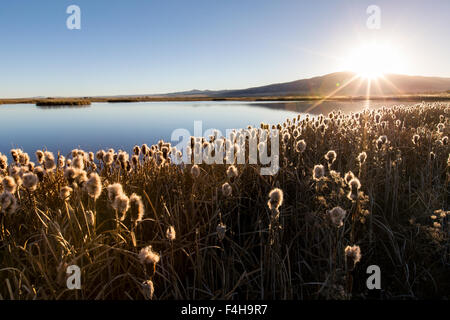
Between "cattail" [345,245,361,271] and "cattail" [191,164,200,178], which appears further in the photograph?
"cattail" [191,164,200,178]

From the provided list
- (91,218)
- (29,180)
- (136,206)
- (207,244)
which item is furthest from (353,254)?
(29,180)

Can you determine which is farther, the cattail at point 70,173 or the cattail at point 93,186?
the cattail at point 70,173

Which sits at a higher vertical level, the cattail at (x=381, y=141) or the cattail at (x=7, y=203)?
the cattail at (x=381, y=141)

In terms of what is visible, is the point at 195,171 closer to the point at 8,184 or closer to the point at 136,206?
the point at 136,206

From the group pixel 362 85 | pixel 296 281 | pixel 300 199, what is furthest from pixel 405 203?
pixel 362 85

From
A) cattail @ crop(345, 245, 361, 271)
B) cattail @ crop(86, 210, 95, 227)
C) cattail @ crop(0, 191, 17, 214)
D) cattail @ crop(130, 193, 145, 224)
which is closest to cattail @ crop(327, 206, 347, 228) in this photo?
cattail @ crop(345, 245, 361, 271)

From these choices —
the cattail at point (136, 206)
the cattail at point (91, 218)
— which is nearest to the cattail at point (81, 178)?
the cattail at point (91, 218)

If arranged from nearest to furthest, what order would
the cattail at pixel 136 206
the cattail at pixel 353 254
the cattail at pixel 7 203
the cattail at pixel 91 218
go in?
the cattail at pixel 353 254, the cattail at pixel 136 206, the cattail at pixel 7 203, the cattail at pixel 91 218

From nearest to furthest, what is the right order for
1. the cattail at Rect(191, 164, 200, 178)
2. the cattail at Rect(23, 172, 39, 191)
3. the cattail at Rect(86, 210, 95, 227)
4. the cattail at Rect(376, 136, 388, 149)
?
the cattail at Rect(86, 210, 95, 227) → the cattail at Rect(23, 172, 39, 191) → the cattail at Rect(191, 164, 200, 178) → the cattail at Rect(376, 136, 388, 149)

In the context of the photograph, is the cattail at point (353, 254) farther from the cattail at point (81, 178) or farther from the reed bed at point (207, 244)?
the cattail at point (81, 178)

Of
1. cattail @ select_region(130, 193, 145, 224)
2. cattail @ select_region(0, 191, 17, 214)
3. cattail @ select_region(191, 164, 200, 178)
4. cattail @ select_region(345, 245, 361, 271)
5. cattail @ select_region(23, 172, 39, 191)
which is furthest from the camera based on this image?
cattail @ select_region(191, 164, 200, 178)

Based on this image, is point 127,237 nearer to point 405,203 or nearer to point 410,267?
point 410,267

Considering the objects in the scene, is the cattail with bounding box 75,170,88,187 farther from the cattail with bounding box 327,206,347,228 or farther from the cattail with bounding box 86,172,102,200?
the cattail with bounding box 327,206,347,228

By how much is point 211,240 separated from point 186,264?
0.45m
